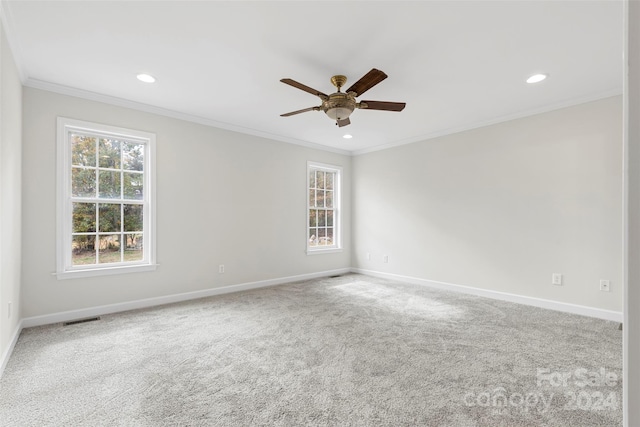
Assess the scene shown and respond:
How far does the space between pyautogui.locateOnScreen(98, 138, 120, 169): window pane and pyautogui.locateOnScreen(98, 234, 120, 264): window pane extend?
34.2 inches

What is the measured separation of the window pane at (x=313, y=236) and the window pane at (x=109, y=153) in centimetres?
328

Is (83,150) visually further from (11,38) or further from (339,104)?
(339,104)

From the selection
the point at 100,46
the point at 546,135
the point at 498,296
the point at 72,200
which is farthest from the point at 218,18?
the point at 498,296

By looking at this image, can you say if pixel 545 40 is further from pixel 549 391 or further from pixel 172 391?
pixel 172 391

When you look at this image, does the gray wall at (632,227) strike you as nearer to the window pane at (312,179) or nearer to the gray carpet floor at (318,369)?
the gray carpet floor at (318,369)

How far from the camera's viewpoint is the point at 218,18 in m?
2.33

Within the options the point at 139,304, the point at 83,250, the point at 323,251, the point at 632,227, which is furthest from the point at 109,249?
the point at 632,227

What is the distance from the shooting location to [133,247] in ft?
13.3

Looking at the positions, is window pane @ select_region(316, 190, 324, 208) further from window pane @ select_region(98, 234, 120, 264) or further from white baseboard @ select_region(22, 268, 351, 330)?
window pane @ select_region(98, 234, 120, 264)

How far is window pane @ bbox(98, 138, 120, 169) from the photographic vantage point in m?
3.84

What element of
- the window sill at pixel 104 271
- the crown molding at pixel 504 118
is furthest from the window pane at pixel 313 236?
the window sill at pixel 104 271

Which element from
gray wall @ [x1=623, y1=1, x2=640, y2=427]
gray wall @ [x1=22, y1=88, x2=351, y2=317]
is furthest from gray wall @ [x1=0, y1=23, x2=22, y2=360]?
gray wall @ [x1=623, y1=1, x2=640, y2=427]

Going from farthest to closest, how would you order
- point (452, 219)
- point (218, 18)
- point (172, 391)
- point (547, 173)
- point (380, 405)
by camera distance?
point (452, 219) → point (547, 173) → point (218, 18) → point (172, 391) → point (380, 405)

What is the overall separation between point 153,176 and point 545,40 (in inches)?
171
